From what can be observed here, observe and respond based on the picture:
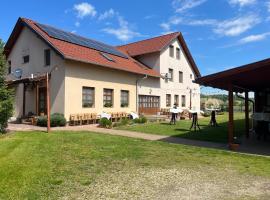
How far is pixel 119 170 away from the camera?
7.11 meters

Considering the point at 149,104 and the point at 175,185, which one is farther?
the point at 149,104

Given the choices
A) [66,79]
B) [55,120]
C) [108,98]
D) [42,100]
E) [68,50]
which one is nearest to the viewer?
[55,120]

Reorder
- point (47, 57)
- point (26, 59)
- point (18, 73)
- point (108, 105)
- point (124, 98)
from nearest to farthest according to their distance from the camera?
point (47, 57) < point (108, 105) < point (26, 59) < point (18, 73) < point (124, 98)

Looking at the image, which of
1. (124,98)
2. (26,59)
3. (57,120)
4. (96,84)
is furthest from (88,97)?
(26,59)

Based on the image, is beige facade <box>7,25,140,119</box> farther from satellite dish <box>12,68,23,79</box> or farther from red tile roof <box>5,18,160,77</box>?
red tile roof <box>5,18,160,77</box>

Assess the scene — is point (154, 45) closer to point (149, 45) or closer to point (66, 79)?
point (149, 45)

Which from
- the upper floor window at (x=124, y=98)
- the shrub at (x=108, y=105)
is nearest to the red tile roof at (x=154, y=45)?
the upper floor window at (x=124, y=98)

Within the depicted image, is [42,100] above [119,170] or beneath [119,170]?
above

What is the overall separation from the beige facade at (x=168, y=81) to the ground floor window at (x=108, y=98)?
12.3 feet

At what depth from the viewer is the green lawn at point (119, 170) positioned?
5598mm

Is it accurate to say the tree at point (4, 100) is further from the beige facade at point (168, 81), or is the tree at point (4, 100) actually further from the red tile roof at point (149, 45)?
the red tile roof at point (149, 45)

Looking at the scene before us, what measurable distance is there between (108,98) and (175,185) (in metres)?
15.5

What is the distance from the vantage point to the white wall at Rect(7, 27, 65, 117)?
18203mm

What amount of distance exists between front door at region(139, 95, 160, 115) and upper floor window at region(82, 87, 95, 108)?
583 cm
